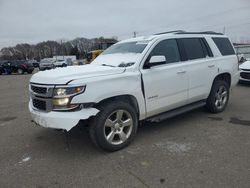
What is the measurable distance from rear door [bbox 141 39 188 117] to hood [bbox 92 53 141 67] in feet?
0.83

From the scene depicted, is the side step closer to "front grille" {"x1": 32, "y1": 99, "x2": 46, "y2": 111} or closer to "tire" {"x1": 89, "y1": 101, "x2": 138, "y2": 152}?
"tire" {"x1": 89, "y1": 101, "x2": 138, "y2": 152}

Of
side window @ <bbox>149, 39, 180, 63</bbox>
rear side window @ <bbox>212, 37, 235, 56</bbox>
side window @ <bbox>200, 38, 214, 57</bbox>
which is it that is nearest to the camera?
side window @ <bbox>149, 39, 180, 63</bbox>

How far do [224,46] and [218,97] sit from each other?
130 cm

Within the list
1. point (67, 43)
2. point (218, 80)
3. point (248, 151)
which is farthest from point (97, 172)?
point (67, 43)

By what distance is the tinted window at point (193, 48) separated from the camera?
5.41 m

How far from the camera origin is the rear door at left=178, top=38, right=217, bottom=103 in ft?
17.5

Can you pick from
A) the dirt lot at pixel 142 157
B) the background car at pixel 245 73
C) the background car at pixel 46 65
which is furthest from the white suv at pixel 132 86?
the background car at pixel 46 65

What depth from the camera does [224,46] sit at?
6418mm

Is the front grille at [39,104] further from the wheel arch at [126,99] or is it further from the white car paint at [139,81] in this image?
the wheel arch at [126,99]

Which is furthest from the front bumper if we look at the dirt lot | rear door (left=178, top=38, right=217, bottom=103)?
rear door (left=178, top=38, right=217, bottom=103)

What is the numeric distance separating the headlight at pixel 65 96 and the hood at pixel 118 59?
1214 mm

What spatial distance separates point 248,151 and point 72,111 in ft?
9.20

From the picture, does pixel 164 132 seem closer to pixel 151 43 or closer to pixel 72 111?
pixel 151 43

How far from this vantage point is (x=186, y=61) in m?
5.28
